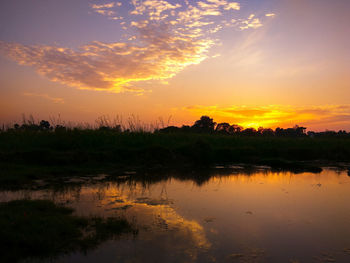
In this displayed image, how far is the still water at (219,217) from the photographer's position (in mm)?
4414

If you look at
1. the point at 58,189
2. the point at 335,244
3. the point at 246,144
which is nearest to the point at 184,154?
the point at 246,144

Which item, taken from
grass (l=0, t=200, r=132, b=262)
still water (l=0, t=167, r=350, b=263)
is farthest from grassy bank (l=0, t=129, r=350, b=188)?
grass (l=0, t=200, r=132, b=262)

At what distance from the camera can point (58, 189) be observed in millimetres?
8195

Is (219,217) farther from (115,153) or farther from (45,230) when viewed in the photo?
(115,153)

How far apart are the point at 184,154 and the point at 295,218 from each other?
30.7ft

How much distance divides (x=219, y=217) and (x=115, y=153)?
862cm

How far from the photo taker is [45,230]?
4.66 metres

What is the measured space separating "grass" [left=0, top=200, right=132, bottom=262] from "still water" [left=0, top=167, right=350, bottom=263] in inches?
12.5

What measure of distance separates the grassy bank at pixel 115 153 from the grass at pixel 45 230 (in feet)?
13.0

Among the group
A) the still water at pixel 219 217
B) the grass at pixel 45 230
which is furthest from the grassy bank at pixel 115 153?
the grass at pixel 45 230

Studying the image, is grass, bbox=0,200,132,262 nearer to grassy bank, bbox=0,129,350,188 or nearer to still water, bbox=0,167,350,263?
still water, bbox=0,167,350,263

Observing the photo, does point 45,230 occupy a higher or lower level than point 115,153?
lower

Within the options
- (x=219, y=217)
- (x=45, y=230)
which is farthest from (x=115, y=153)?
(x=45, y=230)

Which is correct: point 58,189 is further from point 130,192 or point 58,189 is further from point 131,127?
point 131,127
